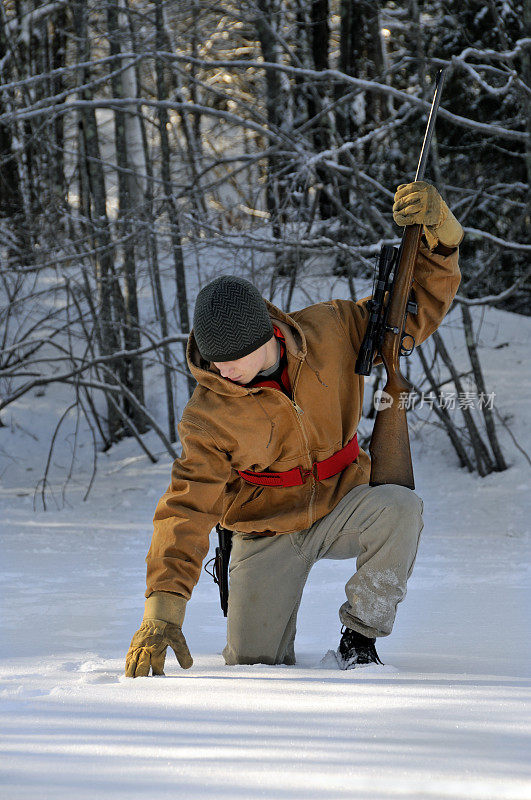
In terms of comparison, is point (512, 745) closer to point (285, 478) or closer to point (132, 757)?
point (132, 757)

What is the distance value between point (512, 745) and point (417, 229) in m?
1.89

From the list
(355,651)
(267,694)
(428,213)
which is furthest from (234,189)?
(267,694)

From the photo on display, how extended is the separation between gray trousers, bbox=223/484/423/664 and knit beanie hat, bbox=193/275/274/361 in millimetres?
638

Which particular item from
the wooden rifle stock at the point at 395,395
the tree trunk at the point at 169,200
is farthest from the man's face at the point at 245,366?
the tree trunk at the point at 169,200

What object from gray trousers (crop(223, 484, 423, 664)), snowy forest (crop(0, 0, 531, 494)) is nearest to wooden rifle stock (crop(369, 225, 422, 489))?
gray trousers (crop(223, 484, 423, 664))

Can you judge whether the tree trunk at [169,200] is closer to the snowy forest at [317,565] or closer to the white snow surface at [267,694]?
the snowy forest at [317,565]

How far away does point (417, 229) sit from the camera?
10.0ft

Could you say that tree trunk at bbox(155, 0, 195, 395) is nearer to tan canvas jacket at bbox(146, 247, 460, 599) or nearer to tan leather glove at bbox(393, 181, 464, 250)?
tan leather glove at bbox(393, 181, 464, 250)

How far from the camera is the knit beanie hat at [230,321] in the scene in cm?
255

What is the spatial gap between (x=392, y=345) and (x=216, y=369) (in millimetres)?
656

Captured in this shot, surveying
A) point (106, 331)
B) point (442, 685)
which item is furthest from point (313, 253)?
point (442, 685)

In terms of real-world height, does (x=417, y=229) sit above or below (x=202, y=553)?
above

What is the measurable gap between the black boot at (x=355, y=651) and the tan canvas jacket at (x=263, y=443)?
38 cm

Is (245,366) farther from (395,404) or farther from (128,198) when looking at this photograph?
(128,198)
